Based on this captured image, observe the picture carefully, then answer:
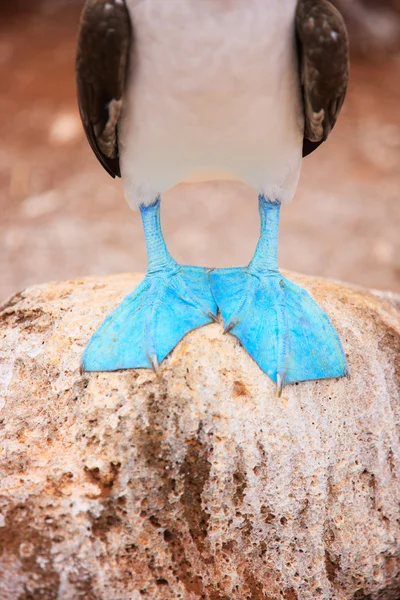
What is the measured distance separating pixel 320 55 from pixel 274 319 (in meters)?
0.64

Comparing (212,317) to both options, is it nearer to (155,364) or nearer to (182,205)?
(155,364)

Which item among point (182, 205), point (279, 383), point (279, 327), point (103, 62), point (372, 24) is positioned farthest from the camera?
point (372, 24)

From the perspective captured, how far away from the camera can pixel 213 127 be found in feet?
5.30

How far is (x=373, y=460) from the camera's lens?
1688 millimetres

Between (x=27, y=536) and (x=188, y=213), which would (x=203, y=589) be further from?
(x=188, y=213)

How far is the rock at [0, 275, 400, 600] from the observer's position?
1499 mm

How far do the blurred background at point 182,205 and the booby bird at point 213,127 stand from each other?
2188 millimetres

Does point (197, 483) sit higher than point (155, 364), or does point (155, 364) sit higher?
point (155, 364)

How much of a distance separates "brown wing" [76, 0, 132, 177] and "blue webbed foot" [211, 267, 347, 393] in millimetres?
518

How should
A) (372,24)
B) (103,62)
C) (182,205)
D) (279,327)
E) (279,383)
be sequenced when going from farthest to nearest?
(372,24) < (182,205) < (279,327) < (279,383) < (103,62)

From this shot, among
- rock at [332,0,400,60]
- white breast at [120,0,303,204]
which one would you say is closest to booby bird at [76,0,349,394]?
white breast at [120,0,303,204]

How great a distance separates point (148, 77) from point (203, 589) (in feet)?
3.80

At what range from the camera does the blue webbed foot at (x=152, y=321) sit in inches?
65.9

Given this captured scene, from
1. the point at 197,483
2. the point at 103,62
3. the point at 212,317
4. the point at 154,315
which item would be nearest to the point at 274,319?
the point at 212,317
